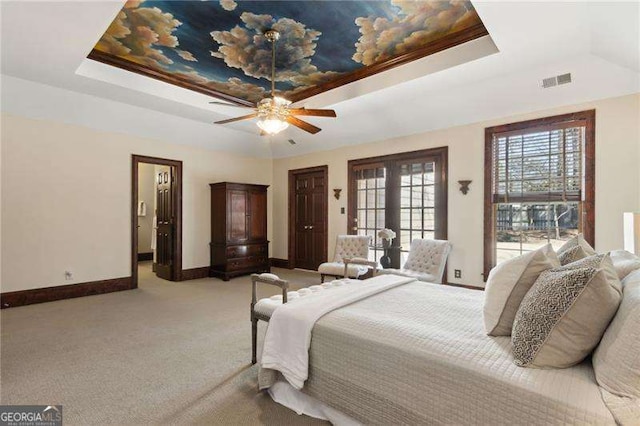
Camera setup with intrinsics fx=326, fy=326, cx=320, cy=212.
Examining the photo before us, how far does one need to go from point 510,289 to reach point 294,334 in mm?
1251

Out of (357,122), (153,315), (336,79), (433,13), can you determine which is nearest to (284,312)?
(153,315)

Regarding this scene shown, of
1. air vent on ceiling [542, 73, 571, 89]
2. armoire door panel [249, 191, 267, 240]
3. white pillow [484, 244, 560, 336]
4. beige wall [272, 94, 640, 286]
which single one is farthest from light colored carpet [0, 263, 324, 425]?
air vent on ceiling [542, 73, 571, 89]

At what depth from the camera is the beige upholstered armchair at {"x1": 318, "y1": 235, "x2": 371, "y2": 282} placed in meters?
4.99

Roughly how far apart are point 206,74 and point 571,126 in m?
4.65

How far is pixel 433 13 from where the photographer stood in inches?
120

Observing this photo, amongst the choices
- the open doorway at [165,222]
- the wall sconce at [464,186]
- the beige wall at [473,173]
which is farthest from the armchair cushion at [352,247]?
the open doorway at [165,222]

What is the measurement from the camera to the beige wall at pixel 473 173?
363 cm

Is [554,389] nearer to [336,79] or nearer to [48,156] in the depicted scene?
[336,79]

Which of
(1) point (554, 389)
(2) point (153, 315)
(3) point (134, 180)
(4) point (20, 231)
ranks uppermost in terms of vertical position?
(3) point (134, 180)

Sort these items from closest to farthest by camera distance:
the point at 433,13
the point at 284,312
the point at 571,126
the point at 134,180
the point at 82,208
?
the point at 284,312 → the point at 433,13 → the point at 571,126 → the point at 82,208 → the point at 134,180

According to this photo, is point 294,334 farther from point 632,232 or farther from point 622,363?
point 632,232

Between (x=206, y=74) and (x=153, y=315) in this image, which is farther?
(x=206, y=74)

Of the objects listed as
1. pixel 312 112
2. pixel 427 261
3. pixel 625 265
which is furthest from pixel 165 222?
pixel 625 265

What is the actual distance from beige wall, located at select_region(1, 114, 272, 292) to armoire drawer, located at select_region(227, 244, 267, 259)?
5.52 ft
